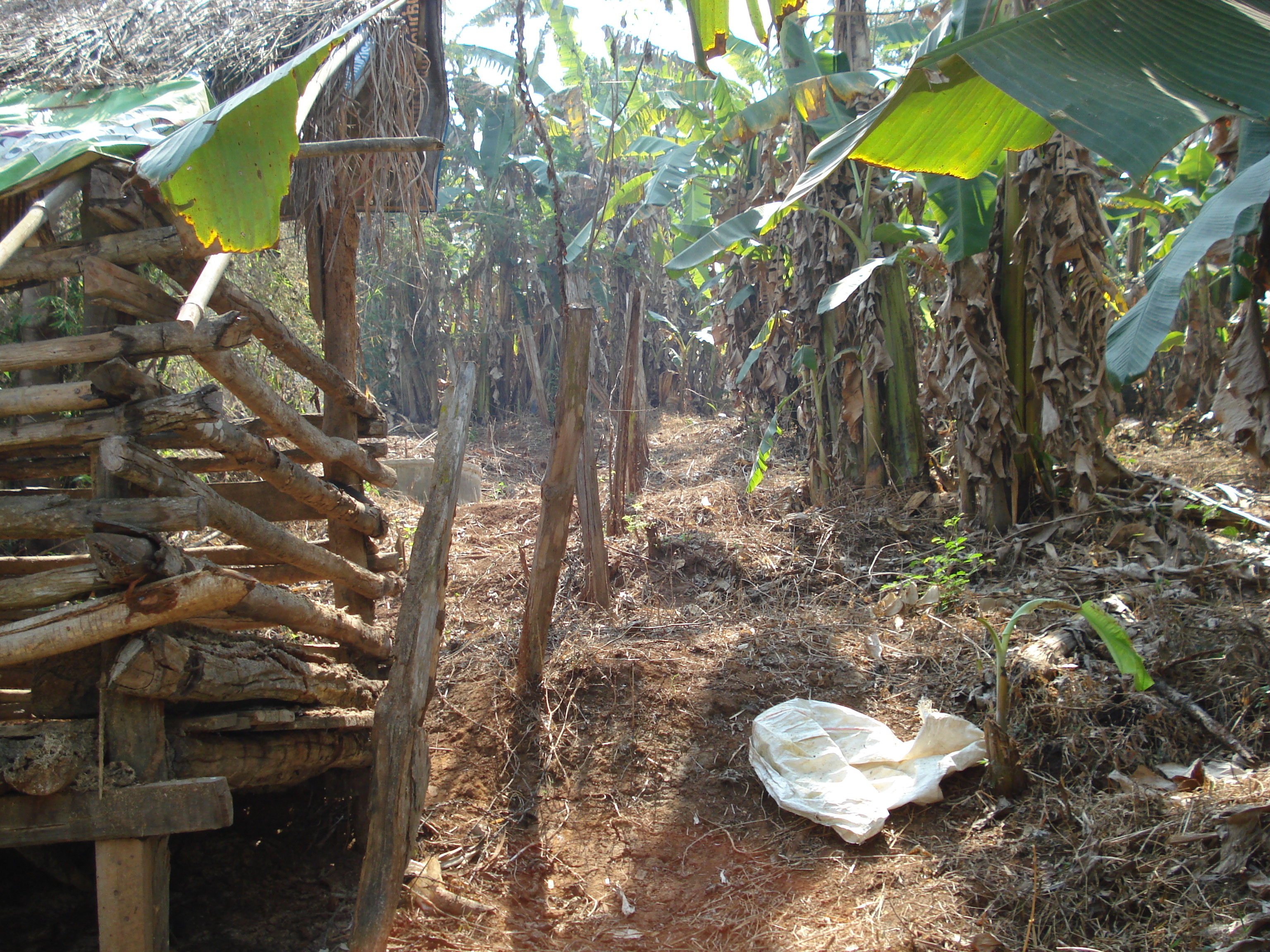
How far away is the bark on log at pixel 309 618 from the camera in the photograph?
114 inches

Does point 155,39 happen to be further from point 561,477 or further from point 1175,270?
point 1175,270

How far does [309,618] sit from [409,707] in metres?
0.69

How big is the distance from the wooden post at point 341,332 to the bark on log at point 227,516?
26 cm

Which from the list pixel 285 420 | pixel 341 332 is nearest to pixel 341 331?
pixel 341 332

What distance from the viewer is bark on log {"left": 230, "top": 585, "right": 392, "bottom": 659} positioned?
2.89 metres

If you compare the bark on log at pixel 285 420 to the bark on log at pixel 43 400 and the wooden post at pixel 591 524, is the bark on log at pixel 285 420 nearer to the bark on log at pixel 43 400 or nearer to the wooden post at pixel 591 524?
the bark on log at pixel 43 400

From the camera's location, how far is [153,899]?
2.42 meters

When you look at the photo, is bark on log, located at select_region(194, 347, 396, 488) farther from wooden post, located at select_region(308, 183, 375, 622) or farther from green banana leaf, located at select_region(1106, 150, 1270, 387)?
green banana leaf, located at select_region(1106, 150, 1270, 387)

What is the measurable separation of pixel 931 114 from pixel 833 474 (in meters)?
4.61

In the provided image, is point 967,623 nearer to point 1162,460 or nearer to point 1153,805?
point 1153,805

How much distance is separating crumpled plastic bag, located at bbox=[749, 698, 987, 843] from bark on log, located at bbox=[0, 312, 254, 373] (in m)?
2.71

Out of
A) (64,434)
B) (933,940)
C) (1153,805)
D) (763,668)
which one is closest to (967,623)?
(763,668)

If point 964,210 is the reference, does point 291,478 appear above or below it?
below

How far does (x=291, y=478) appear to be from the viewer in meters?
3.38
